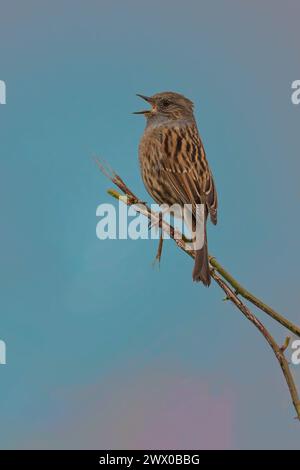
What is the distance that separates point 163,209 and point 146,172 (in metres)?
0.62

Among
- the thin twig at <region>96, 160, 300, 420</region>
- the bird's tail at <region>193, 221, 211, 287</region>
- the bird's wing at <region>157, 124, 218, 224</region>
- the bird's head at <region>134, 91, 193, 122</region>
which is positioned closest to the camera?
the thin twig at <region>96, 160, 300, 420</region>

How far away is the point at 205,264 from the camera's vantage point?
2758 millimetres

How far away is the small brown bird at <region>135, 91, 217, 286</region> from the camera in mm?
5105

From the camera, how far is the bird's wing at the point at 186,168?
5.06 meters

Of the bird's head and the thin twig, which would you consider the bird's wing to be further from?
the thin twig

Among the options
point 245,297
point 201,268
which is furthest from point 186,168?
point 245,297

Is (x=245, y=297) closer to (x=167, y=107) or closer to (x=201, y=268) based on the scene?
(x=201, y=268)

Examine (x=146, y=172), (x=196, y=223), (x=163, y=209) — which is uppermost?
(x=146, y=172)

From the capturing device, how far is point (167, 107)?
20.6 ft

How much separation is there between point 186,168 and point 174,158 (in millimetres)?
210

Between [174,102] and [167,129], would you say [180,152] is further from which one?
[174,102]

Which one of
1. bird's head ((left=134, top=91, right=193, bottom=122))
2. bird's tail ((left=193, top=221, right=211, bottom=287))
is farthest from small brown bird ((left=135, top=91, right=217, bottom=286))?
bird's tail ((left=193, top=221, right=211, bottom=287))

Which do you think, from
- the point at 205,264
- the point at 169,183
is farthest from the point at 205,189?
the point at 205,264

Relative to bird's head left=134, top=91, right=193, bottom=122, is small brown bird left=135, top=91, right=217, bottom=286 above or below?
below
